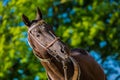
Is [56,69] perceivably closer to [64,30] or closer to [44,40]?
[44,40]

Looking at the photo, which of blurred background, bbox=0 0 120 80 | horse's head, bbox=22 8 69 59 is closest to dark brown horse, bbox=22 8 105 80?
horse's head, bbox=22 8 69 59

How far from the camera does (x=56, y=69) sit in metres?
7.41

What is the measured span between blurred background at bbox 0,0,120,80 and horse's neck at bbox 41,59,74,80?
11.0 meters

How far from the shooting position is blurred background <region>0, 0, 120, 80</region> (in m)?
19.1

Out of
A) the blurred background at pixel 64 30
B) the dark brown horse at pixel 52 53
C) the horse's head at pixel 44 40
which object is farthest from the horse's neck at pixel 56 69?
the blurred background at pixel 64 30

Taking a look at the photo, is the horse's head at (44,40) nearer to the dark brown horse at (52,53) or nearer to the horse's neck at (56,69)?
the dark brown horse at (52,53)

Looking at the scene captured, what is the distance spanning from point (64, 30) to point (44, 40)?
1222cm

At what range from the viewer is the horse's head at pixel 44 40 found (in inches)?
283

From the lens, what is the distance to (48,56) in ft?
24.0

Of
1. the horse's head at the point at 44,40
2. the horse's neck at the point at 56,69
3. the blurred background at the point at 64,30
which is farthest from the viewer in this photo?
the blurred background at the point at 64,30

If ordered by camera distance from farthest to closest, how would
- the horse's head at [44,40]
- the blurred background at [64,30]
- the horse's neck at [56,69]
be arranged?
the blurred background at [64,30], the horse's neck at [56,69], the horse's head at [44,40]

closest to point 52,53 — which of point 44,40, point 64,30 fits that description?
point 44,40

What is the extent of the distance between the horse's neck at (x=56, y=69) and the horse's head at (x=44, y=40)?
17cm

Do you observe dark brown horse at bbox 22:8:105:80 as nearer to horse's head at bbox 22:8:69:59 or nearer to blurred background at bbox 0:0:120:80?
horse's head at bbox 22:8:69:59
